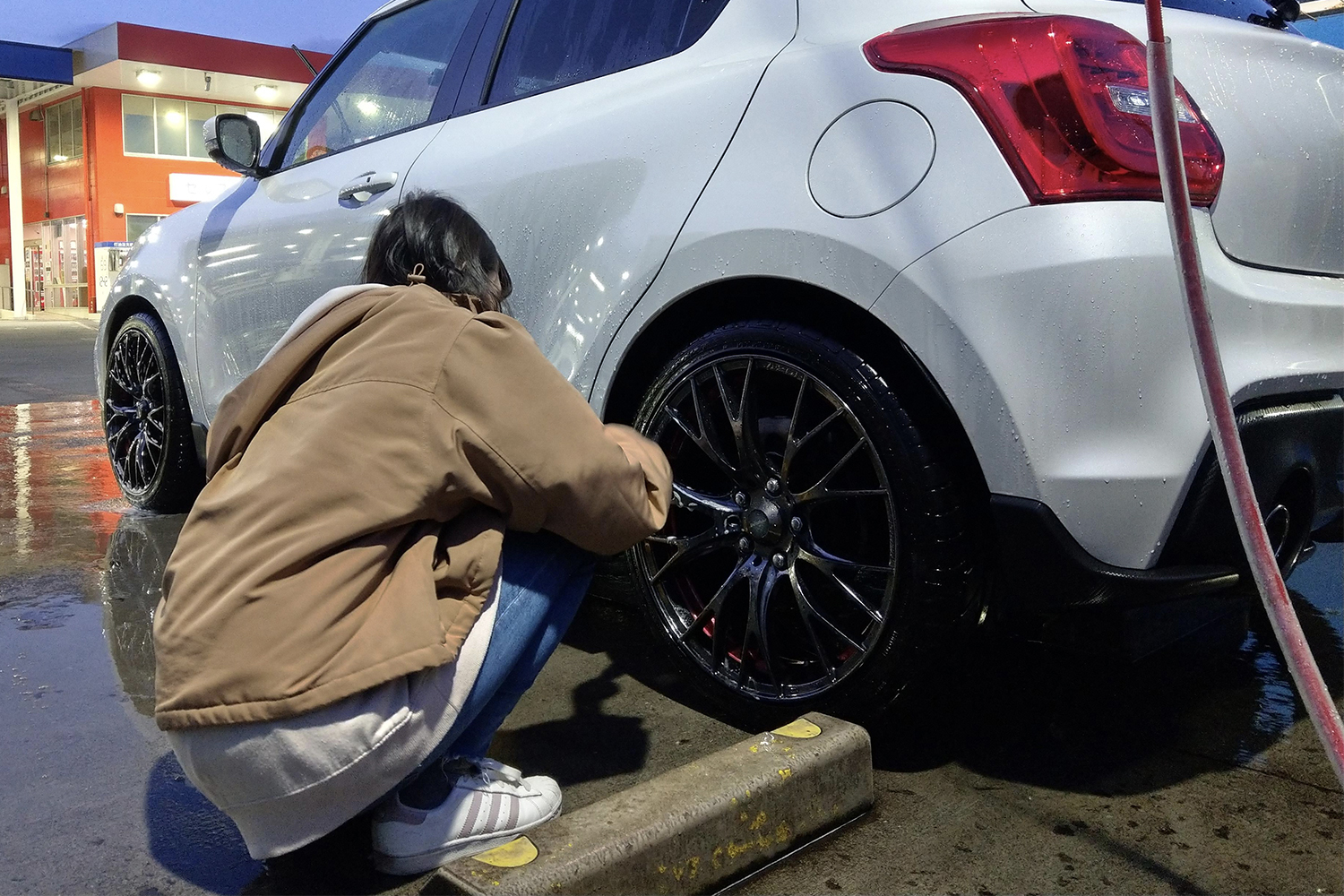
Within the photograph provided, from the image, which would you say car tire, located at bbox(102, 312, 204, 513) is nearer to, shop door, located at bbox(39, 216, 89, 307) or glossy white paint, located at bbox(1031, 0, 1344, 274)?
glossy white paint, located at bbox(1031, 0, 1344, 274)

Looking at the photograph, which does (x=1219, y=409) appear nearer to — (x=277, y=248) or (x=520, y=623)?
(x=520, y=623)

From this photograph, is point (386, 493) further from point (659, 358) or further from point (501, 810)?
point (659, 358)

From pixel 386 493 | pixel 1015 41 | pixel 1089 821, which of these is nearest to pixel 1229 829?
pixel 1089 821

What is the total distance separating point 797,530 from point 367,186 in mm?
1690

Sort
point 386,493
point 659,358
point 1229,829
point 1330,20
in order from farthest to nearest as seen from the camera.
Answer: point 1330,20 → point 659,358 → point 1229,829 → point 386,493

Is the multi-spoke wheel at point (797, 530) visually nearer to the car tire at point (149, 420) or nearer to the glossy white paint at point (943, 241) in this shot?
the glossy white paint at point (943, 241)

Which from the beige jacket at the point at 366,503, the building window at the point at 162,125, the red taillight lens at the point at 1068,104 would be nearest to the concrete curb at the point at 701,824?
the beige jacket at the point at 366,503

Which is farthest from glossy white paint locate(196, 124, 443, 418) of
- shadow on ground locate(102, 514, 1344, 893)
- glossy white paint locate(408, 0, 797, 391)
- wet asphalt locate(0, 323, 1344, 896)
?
shadow on ground locate(102, 514, 1344, 893)

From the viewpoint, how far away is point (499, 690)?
1911 millimetres

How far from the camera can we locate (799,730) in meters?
1.97

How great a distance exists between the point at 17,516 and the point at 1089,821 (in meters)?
4.24

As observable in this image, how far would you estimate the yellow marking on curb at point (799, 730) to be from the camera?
6.41ft

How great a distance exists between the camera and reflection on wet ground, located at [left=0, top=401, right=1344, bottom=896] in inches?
71.8

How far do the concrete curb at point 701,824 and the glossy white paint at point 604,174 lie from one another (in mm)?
923
